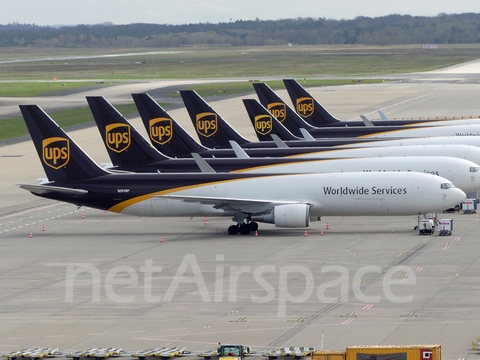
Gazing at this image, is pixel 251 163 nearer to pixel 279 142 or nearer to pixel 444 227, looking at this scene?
pixel 279 142

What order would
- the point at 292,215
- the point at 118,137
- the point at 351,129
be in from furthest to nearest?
the point at 351,129 → the point at 118,137 → the point at 292,215

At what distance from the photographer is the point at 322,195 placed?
196 feet

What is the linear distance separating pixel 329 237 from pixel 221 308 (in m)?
18.4

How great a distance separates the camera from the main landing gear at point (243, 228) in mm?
60281

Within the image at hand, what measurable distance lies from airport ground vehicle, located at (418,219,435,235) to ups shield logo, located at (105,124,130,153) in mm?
22049

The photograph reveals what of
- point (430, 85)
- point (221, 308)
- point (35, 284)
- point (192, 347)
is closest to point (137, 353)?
point (192, 347)

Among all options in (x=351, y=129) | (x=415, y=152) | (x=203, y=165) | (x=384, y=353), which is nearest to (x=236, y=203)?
(x=203, y=165)

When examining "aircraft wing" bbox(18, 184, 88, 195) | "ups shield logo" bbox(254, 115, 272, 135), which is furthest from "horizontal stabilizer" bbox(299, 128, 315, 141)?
"aircraft wing" bbox(18, 184, 88, 195)

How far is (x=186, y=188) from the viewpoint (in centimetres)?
6062

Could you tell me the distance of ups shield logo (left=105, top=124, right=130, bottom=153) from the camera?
6850 centimetres

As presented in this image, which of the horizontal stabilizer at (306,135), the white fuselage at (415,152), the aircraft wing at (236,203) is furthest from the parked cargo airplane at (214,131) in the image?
the aircraft wing at (236,203)

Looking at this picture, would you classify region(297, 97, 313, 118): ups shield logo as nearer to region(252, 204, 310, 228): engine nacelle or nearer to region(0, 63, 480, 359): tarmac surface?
region(0, 63, 480, 359): tarmac surface

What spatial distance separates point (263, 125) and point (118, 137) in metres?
18.2

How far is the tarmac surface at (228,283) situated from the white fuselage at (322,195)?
5.18ft
